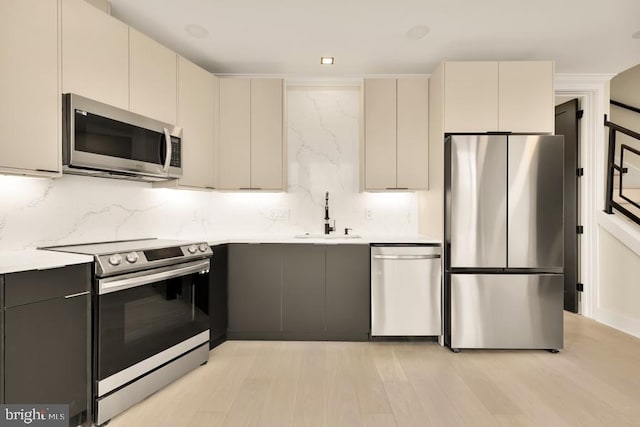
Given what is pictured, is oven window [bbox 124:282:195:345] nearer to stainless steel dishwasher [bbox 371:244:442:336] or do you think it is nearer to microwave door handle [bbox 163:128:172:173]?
microwave door handle [bbox 163:128:172:173]

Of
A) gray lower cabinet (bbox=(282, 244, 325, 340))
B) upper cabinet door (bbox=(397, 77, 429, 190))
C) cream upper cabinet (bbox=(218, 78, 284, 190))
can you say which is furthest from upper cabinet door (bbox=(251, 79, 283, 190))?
upper cabinet door (bbox=(397, 77, 429, 190))

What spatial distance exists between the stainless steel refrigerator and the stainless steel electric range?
2.07 m

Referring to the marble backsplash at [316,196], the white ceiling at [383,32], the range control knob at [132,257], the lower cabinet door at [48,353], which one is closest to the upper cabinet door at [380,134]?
the white ceiling at [383,32]

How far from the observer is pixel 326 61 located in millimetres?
3318

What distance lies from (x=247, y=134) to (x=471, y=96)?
2075mm

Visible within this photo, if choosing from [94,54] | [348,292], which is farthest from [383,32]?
[348,292]

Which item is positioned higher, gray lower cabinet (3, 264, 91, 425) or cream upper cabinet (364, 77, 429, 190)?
cream upper cabinet (364, 77, 429, 190)

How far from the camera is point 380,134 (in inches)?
135

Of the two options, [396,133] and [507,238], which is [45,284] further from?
[507,238]

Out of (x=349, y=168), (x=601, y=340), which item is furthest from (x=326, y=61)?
(x=601, y=340)

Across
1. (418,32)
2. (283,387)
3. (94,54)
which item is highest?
(418,32)

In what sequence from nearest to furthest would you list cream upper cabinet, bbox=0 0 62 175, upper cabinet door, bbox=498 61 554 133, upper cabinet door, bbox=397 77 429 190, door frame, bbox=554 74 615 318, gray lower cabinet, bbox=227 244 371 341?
cream upper cabinet, bbox=0 0 62 175
upper cabinet door, bbox=498 61 554 133
gray lower cabinet, bbox=227 244 371 341
upper cabinet door, bbox=397 77 429 190
door frame, bbox=554 74 615 318

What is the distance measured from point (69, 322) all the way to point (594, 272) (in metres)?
4.72

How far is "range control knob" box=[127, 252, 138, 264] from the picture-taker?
2035 mm
